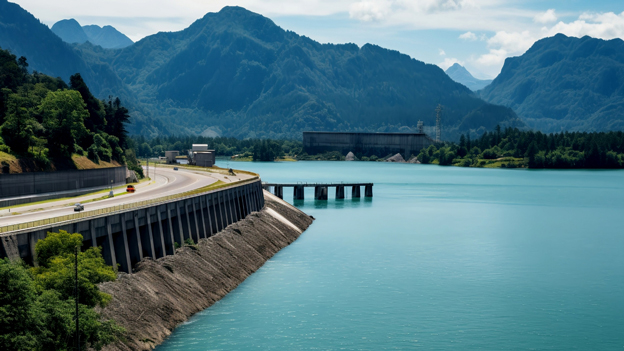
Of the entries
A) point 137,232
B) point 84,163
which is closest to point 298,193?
point 84,163

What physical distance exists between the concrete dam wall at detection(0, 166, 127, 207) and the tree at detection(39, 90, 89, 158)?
444cm

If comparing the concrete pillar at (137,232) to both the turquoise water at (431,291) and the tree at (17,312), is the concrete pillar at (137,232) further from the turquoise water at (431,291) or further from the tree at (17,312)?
the tree at (17,312)

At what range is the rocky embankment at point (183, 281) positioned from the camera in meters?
42.3

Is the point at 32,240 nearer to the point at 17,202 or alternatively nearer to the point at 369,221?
the point at 17,202

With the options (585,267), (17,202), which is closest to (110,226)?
(17,202)

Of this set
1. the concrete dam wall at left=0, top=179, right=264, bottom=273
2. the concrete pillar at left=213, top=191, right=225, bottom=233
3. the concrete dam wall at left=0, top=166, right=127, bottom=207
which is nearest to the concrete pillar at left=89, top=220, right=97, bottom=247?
the concrete dam wall at left=0, top=179, right=264, bottom=273

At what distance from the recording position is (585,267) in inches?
2911

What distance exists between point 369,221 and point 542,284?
162 ft

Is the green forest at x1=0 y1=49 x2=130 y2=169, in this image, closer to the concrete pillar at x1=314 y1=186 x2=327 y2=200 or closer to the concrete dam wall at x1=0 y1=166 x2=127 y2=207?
the concrete dam wall at x1=0 y1=166 x2=127 y2=207

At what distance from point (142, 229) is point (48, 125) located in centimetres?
3853

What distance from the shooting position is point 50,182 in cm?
7438

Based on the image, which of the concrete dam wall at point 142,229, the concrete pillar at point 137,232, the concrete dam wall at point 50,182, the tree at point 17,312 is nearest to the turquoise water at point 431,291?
the concrete pillar at point 137,232

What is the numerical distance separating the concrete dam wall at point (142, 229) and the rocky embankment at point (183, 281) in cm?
120

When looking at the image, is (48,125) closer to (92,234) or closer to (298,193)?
(92,234)
